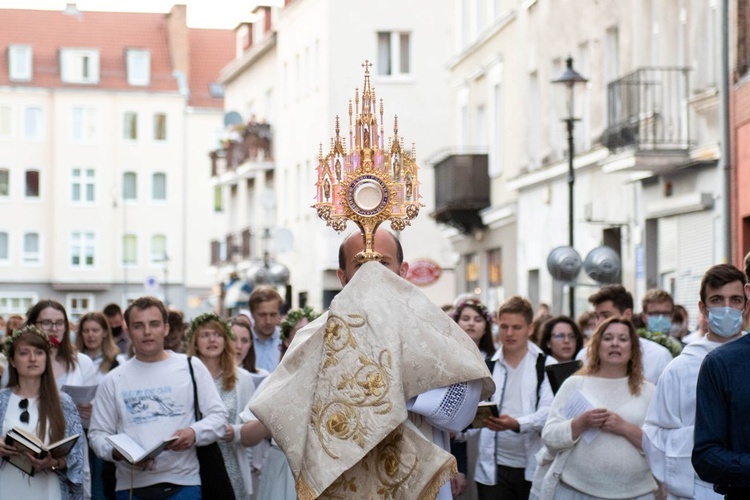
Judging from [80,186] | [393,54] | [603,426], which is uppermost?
[393,54]

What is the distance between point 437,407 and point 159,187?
84790 millimetres

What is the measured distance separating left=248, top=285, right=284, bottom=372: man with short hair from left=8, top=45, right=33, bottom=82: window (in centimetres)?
7534

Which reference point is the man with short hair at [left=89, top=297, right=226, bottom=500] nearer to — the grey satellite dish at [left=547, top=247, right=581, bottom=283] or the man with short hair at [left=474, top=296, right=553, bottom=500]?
the man with short hair at [left=474, top=296, right=553, bottom=500]

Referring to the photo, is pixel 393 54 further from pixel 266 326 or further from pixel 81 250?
pixel 266 326

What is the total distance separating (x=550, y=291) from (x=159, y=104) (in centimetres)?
5861

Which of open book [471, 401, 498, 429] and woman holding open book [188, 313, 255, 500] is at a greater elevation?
woman holding open book [188, 313, 255, 500]

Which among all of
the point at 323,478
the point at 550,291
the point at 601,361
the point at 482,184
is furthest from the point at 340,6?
the point at 323,478

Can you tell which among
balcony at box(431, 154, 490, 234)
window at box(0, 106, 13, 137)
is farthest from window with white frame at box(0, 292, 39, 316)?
balcony at box(431, 154, 490, 234)

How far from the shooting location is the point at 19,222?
89.7m

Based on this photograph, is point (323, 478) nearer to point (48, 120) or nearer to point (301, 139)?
point (301, 139)

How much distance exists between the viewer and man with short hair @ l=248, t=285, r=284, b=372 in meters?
15.9

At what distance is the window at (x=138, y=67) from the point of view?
9031cm

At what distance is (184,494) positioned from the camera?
1100cm

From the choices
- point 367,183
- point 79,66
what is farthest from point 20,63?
point 367,183
